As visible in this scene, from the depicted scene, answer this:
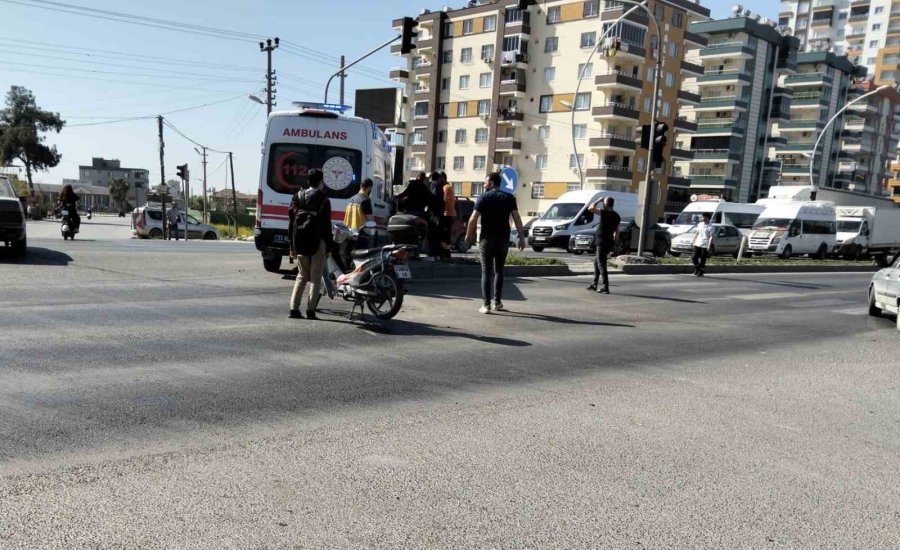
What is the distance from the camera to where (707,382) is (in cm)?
653

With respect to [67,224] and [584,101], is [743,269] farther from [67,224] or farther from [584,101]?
[584,101]

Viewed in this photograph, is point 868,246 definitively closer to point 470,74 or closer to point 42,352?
point 42,352

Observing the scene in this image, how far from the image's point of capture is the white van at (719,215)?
3294cm

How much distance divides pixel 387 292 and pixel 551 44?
59.6 metres

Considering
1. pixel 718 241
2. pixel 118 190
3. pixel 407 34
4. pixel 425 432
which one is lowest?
pixel 425 432

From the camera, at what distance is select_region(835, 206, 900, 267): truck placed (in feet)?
115

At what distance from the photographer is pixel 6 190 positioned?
13164 mm

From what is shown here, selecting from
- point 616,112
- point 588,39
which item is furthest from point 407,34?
point 588,39

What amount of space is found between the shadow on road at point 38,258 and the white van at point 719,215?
25.5m

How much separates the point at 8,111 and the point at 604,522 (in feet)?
318

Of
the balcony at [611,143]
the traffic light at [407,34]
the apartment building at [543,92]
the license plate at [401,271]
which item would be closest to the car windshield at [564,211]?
the traffic light at [407,34]

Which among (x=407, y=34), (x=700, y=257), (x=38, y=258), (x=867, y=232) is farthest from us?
(x=867, y=232)

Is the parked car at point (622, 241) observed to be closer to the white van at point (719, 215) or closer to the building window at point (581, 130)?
the white van at point (719, 215)

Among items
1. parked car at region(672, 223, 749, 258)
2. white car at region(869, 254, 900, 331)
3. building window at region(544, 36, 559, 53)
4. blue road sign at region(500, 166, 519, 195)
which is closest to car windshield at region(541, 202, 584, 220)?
parked car at region(672, 223, 749, 258)
